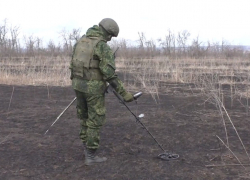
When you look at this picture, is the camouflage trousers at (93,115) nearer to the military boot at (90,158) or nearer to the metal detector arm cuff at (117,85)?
the military boot at (90,158)

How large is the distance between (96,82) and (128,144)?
147cm

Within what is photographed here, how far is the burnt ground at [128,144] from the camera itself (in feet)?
12.8

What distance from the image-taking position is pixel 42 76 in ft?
43.3

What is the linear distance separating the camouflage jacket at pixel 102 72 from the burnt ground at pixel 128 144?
98 cm

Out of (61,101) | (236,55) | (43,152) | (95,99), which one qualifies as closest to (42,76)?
(61,101)

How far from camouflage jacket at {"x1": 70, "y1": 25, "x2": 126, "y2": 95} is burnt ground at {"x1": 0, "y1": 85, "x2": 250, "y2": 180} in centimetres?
98

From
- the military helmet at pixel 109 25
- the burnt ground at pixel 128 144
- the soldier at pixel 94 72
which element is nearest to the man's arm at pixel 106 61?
the soldier at pixel 94 72

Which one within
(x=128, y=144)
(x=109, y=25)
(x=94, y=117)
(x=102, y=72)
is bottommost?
(x=128, y=144)

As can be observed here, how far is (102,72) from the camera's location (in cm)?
386

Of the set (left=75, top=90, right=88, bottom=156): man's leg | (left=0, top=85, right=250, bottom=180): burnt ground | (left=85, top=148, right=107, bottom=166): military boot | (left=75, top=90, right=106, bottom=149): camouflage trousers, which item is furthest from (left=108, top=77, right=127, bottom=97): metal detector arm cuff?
(left=0, top=85, right=250, bottom=180): burnt ground

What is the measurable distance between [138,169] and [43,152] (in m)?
1.52

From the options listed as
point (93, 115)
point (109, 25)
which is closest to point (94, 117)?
point (93, 115)

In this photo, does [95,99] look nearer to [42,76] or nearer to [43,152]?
[43,152]

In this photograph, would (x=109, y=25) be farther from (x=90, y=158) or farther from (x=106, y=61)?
(x=90, y=158)
